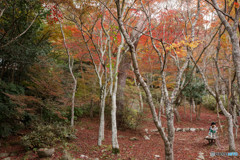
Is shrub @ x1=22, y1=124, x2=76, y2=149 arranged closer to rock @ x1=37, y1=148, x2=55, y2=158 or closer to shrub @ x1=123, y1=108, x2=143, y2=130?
rock @ x1=37, y1=148, x2=55, y2=158

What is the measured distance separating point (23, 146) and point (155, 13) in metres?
8.11

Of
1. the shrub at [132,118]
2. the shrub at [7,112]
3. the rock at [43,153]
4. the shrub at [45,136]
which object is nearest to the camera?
the rock at [43,153]

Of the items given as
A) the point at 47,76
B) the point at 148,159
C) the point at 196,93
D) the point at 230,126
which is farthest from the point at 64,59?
the point at 196,93

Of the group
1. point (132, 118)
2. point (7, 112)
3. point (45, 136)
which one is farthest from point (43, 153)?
point (132, 118)

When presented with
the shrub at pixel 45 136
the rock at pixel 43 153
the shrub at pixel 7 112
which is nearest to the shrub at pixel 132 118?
the shrub at pixel 45 136

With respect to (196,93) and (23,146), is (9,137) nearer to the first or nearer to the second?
(23,146)

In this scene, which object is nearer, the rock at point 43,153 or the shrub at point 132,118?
the rock at point 43,153

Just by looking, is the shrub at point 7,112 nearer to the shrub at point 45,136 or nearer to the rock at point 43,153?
the shrub at point 45,136

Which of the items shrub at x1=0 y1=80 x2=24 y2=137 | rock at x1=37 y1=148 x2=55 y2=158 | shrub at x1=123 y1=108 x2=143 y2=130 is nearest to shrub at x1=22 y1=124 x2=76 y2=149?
rock at x1=37 y1=148 x2=55 y2=158

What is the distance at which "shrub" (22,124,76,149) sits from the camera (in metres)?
4.98

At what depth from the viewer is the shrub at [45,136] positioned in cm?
498

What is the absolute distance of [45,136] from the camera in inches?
207

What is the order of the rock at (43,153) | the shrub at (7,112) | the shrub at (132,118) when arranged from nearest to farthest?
1. the rock at (43,153)
2. the shrub at (7,112)
3. the shrub at (132,118)

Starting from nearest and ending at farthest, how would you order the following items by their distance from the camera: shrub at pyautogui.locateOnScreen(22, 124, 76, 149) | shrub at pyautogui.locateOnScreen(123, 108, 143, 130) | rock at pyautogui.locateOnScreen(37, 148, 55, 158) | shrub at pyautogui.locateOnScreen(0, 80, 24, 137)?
rock at pyautogui.locateOnScreen(37, 148, 55, 158)
shrub at pyautogui.locateOnScreen(22, 124, 76, 149)
shrub at pyautogui.locateOnScreen(0, 80, 24, 137)
shrub at pyautogui.locateOnScreen(123, 108, 143, 130)
